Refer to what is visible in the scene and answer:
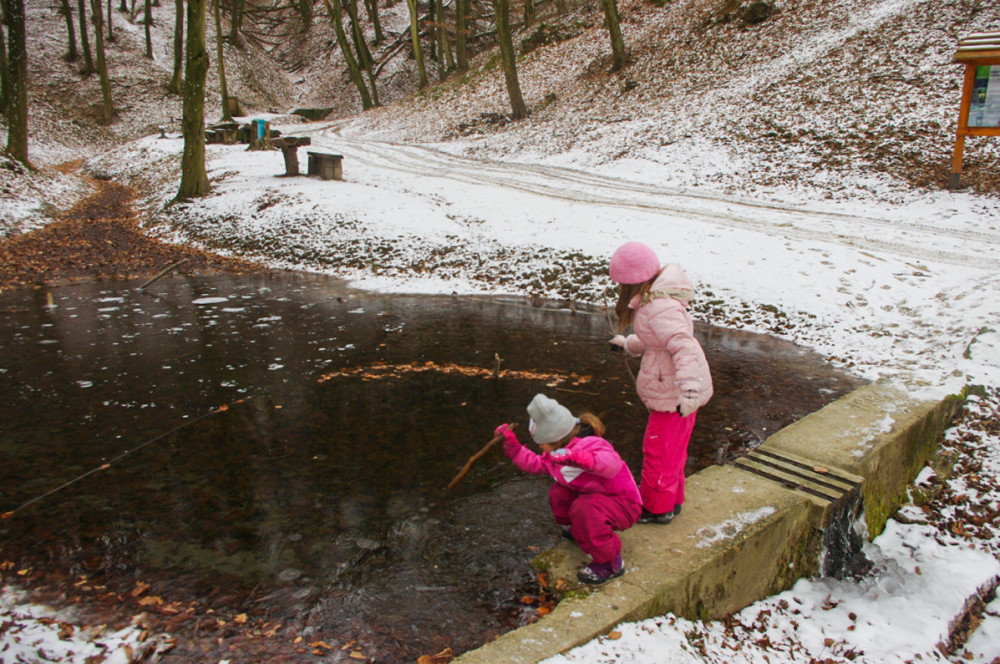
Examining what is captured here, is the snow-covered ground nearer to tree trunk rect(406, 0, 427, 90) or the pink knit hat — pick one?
the pink knit hat

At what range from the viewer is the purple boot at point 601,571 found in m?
3.28

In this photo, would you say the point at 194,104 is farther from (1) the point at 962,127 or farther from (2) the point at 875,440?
(1) the point at 962,127

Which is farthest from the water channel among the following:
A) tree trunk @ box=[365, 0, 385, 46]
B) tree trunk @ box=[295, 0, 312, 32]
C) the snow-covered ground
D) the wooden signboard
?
tree trunk @ box=[295, 0, 312, 32]

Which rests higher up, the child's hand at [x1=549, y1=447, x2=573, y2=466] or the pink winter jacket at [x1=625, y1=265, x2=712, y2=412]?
the pink winter jacket at [x1=625, y1=265, x2=712, y2=412]

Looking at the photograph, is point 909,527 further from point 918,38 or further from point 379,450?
point 918,38

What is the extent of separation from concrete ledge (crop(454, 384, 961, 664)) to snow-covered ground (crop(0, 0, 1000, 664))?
0.12 m

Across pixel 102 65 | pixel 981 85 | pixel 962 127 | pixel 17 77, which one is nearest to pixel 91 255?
pixel 17 77

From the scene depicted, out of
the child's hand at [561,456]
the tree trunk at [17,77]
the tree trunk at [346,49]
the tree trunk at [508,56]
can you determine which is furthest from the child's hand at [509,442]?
the tree trunk at [346,49]

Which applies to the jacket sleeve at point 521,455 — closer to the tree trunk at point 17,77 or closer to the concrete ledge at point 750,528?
the concrete ledge at point 750,528

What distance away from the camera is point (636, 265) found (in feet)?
11.9

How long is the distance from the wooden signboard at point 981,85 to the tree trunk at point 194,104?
651 inches

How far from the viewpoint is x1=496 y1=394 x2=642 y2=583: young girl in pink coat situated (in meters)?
3.30

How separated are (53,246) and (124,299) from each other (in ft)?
16.0

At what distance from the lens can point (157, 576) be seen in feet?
12.2
